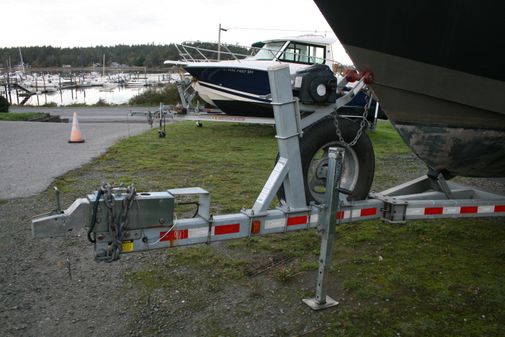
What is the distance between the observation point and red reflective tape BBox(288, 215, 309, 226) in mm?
3493

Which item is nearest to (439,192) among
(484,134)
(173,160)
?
(484,134)

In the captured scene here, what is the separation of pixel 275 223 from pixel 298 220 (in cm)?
20

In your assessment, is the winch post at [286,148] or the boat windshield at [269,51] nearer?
the winch post at [286,148]

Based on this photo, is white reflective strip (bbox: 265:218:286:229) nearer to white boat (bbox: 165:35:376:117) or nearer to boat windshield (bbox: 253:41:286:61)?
white boat (bbox: 165:35:376:117)

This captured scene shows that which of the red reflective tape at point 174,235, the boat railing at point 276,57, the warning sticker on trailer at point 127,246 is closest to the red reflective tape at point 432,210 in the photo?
the red reflective tape at point 174,235

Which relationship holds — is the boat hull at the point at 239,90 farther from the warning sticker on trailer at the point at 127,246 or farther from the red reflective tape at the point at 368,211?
the warning sticker on trailer at the point at 127,246

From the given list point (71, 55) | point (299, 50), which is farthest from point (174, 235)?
point (71, 55)

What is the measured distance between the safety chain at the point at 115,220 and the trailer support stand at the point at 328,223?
4.58ft

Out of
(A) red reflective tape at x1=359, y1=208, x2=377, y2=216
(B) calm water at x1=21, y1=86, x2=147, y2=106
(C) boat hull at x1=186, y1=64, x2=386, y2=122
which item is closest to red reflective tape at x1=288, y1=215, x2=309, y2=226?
(A) red reflective tape at x1=359, y1=208, x2=377, y2=216

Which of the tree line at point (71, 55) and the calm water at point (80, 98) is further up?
the tree line at point (71, 55)

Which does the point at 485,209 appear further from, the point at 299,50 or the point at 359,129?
the point at 299,50

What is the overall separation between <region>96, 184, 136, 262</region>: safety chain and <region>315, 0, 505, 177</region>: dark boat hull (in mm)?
2203

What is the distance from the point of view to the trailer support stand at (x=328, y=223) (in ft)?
10.6

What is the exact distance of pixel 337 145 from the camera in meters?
3.85
